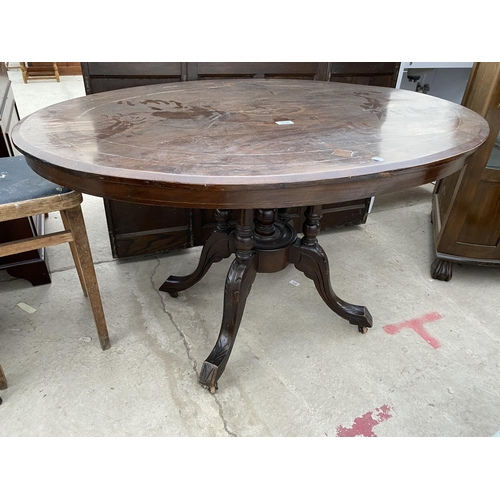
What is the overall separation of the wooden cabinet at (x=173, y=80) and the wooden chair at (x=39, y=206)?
0.52m

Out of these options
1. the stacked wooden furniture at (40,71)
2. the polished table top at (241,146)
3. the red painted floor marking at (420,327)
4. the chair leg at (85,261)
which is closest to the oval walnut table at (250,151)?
the polished table top at (241,146)

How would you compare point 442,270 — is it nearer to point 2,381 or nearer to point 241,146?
point 241,146

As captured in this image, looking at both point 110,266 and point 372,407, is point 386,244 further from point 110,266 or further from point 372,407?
point 110,266

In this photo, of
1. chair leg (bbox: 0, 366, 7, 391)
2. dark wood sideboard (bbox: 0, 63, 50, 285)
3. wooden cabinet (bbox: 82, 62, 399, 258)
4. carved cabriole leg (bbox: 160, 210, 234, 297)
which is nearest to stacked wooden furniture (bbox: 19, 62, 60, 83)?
dark wood sideboard (bbox: 0, 63, 50, 285)

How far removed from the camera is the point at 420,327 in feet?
5.59

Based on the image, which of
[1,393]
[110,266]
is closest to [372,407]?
A: [1,393]

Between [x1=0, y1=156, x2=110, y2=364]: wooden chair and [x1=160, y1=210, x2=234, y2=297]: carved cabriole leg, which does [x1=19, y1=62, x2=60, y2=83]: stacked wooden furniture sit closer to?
[x1=0, y1=156, x2=110, y2=364]: wooden chair

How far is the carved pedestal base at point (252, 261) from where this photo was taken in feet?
4.46

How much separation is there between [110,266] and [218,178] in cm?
140

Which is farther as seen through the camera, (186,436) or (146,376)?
(146,376)

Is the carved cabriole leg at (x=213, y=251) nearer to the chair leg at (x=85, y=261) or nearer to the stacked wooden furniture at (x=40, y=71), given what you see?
the chair leg at (x=85, y=261)

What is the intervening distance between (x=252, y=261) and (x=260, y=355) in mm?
407

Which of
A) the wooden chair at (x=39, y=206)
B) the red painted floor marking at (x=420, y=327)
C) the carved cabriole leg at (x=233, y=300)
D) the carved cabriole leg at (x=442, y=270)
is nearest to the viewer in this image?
the wooden chair at (x=39, y=206)

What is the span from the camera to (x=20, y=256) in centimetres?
180
